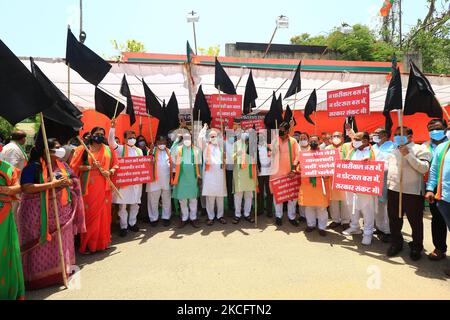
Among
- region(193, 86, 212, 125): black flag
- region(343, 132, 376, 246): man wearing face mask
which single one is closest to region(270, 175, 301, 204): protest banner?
region(343, 132, 376, 246): man wearing face mask

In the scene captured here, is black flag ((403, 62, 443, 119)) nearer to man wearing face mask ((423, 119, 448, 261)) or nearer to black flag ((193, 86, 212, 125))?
man wearing face mask ((423, 119, 448, 261))

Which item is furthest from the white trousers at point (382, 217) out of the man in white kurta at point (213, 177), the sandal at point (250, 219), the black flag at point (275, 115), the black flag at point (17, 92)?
the black flag at point (17, 92)

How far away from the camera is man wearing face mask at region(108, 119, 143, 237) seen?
4.74 m

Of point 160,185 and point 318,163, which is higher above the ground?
point 318,163

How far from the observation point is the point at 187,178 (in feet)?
17.1

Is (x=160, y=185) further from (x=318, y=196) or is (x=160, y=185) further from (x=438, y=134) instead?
(x=438, y=134)

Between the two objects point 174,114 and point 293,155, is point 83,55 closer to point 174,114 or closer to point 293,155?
point 174,114

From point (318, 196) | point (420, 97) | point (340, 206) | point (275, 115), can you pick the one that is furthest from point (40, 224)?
point (420, 97)

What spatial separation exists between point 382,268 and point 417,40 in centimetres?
1940

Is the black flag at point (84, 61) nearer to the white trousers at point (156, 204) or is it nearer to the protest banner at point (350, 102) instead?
the white trousers at point (156, 204)

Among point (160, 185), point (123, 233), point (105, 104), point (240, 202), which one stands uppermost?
point (105, 104)

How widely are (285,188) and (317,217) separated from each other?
2.40 feet

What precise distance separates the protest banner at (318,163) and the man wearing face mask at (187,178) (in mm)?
1963

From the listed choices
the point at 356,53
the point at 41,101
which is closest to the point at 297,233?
the point at 41,101
